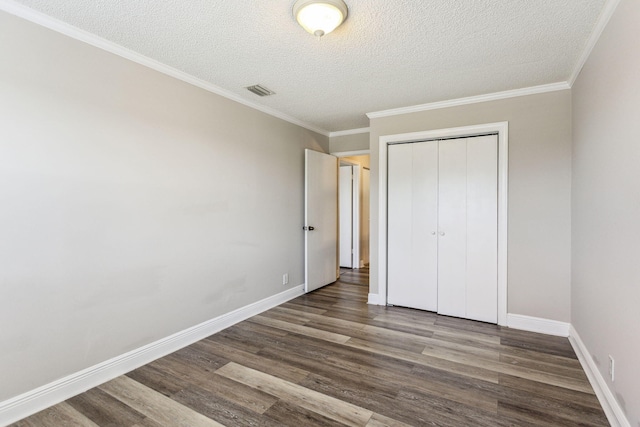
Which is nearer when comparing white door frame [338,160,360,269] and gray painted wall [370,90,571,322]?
gray painted wall [370,90,571,322]

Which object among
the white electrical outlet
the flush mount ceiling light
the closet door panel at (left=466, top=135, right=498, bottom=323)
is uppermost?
the flush mount ceiling light

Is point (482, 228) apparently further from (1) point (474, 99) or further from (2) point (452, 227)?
(1) point (474, 99)

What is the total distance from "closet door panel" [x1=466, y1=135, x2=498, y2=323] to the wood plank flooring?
29 cm

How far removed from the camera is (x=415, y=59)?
2564mm

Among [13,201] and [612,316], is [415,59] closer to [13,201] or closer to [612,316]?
[612,316]

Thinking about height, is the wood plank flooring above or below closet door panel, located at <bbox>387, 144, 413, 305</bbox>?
below

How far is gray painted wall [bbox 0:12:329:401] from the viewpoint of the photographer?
6.24ft

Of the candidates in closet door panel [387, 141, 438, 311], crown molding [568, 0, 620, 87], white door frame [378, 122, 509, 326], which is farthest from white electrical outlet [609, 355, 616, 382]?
crown molding [568, 0, 620, 87]

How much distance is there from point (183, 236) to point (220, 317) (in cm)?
96

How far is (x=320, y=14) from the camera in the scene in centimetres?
189

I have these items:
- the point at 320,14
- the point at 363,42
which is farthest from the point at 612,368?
the point at 320,14

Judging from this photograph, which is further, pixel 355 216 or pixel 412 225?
pixel 355 216

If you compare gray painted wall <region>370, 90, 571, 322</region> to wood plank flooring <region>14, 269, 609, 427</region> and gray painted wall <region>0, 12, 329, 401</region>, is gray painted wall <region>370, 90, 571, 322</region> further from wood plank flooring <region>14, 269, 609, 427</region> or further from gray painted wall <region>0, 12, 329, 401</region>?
gray painted wall <region>0, 12, 329, 401</region>

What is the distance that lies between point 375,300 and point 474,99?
2625 mm
